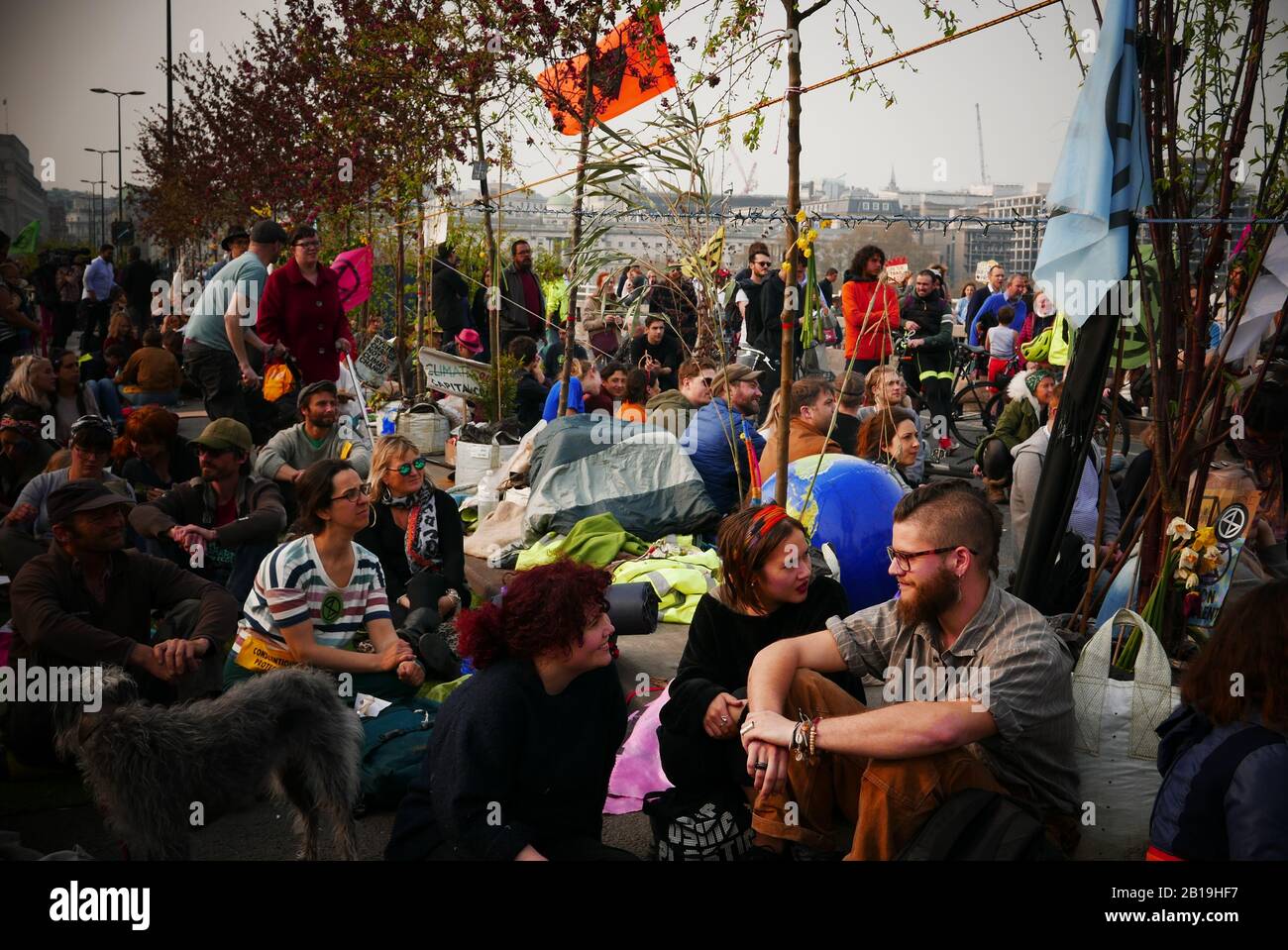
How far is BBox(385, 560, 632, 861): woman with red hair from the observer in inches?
123

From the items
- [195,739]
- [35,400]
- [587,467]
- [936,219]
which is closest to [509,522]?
[587,467]

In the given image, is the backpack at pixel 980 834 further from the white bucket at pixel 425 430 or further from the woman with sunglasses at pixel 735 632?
the white bucket at pixel 425 430

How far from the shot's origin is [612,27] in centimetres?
957

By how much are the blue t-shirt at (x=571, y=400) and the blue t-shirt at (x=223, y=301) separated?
2273mm

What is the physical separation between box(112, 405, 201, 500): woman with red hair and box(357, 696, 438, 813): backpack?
2687 millimetres

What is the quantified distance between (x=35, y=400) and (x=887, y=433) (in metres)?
5.43

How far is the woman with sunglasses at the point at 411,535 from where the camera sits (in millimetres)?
5910

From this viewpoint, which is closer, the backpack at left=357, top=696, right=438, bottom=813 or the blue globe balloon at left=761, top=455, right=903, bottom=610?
the backpack at left=357, top=696, right=438, bottom=813

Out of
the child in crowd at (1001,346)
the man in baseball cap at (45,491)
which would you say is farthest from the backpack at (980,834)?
the child in crowd at (1001,346)

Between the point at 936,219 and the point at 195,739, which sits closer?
the point at 195,739

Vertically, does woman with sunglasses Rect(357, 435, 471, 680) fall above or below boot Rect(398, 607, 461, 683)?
above

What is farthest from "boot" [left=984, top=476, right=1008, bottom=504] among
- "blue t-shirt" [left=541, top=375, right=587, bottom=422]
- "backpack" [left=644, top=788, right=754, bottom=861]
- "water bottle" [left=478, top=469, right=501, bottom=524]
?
"backpack" [left=644, top=788, right=754, bottom=861]

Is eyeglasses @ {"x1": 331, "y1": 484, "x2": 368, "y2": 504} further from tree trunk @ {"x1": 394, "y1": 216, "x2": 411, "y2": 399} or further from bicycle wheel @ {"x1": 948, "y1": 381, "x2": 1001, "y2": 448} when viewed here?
bicycle wheel @ {"x1": 948, "y1": 381, "x2": 1001, "y2": 448}
